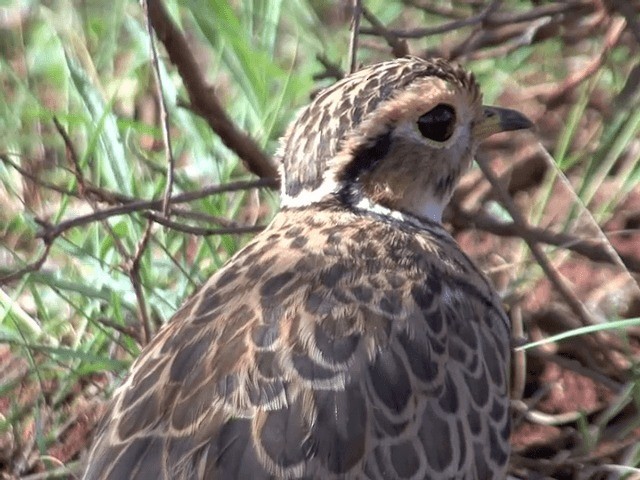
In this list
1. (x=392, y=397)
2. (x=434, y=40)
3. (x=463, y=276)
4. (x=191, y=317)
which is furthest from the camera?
(x=434, y=40)

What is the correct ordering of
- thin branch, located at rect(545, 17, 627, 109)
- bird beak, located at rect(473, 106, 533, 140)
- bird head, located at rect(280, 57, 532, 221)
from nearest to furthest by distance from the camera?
bird head, located at rect(280, 57, 532, 221), bird beak, located at rect(473, 106, 533, 140), thin branch, located at rect(545, 17, 627, 109)

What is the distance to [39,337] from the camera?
4.14m

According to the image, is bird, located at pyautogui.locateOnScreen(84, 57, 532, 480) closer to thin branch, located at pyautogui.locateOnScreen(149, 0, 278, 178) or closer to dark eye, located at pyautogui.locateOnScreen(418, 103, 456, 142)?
dark eye, located at pyautogui.locateOnScreen(418, 103, 456, 142)

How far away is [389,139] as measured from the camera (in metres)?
3.36

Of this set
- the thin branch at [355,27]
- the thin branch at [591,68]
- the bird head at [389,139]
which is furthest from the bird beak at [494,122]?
the thin branch at [591,68]

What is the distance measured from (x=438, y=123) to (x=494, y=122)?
0.22 meters

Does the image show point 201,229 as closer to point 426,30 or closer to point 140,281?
point 140,281

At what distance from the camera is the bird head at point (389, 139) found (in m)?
3.32

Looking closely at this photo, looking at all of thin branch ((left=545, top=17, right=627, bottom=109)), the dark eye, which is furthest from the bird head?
thin branch ((left=545, top=17, right=627, bottom=109))

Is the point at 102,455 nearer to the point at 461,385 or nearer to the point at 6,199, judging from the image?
the point at 461,385

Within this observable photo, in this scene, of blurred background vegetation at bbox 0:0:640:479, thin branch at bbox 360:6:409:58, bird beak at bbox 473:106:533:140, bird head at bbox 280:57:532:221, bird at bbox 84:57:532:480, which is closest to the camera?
bird at bbox 84:57:532:480

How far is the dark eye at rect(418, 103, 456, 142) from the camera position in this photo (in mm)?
3393

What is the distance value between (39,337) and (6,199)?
64 centimetres

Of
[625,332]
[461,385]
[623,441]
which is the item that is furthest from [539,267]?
[461,385]
